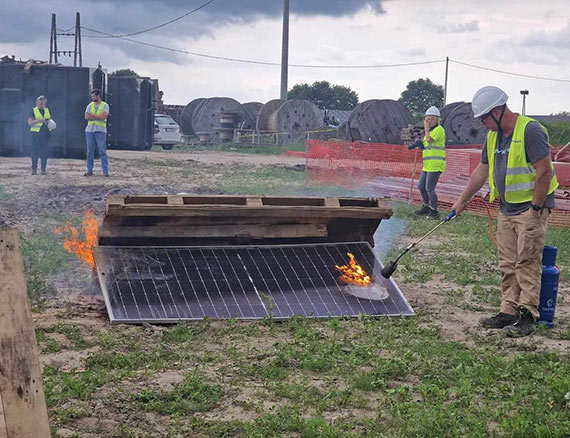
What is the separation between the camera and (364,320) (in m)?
6.74

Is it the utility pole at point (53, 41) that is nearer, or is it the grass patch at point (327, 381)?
the grass patch at point (327, 381)

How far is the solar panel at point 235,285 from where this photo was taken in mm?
6656

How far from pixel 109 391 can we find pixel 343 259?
10.6 ft

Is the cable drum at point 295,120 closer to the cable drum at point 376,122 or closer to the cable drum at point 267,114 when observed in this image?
the cable drum at point 267,114

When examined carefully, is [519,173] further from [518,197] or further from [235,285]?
[235,285]

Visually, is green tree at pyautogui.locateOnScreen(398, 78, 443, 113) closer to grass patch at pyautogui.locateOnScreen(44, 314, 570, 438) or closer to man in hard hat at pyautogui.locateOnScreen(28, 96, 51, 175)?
man in hard hat at pyautogui.locateOnScreen(28, 96, 51, 175)

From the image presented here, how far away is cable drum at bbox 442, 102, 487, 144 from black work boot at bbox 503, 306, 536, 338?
22.7m

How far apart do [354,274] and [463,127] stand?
73.9 feet

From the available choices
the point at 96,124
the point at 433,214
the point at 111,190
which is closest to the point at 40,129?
the point at 96,124

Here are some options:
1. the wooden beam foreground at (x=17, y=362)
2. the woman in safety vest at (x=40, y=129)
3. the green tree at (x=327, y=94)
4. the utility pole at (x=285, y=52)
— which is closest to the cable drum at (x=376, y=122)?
the utility pole at (x=285, y=52)

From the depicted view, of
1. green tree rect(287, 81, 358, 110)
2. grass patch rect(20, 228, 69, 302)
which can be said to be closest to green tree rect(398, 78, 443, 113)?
green tree rect(287, 81, 358, 110)

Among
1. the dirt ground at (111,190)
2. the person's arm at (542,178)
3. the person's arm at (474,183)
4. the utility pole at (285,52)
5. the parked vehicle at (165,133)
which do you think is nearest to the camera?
the person's arm at (542,178)

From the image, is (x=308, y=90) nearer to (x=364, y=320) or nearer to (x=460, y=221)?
(x=460, y=221)

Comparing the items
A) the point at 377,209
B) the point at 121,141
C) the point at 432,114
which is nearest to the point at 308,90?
the point at 121,141
